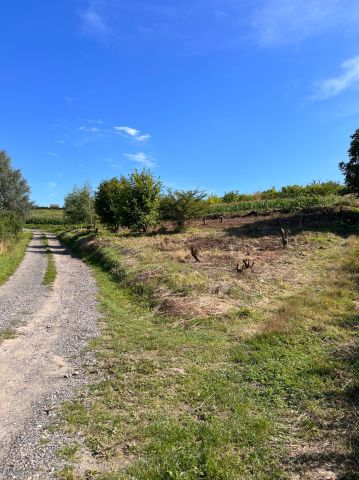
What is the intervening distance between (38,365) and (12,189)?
48291mm

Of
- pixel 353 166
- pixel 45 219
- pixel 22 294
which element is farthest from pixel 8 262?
pixel 45 219

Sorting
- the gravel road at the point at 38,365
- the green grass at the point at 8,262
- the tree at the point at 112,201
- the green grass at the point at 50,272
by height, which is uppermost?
the tree at the point at 112,201

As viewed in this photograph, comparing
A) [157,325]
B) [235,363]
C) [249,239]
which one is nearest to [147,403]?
[235,363]

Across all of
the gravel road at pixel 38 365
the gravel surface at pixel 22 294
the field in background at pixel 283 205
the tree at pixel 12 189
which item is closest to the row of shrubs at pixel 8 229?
the gravel surface at pixel 22 294

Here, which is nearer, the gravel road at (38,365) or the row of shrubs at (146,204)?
the gravel road at (38,365)

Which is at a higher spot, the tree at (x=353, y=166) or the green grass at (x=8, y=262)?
the tree at (x=353, y=166)

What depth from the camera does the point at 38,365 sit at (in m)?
7.67

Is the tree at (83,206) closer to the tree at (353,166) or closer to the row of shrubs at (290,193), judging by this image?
the row of shrubs at (290,193)

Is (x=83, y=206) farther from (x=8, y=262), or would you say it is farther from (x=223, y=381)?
(x=223, y=381)

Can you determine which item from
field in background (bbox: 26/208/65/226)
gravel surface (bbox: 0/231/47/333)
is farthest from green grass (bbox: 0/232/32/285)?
field in background (bbox: 26/208/65/226)

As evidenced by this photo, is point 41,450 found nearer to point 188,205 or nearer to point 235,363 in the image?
point 235,363

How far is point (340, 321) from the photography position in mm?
9336

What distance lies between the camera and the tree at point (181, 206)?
106 feet

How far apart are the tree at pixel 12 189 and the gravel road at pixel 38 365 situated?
3750 centimetres
